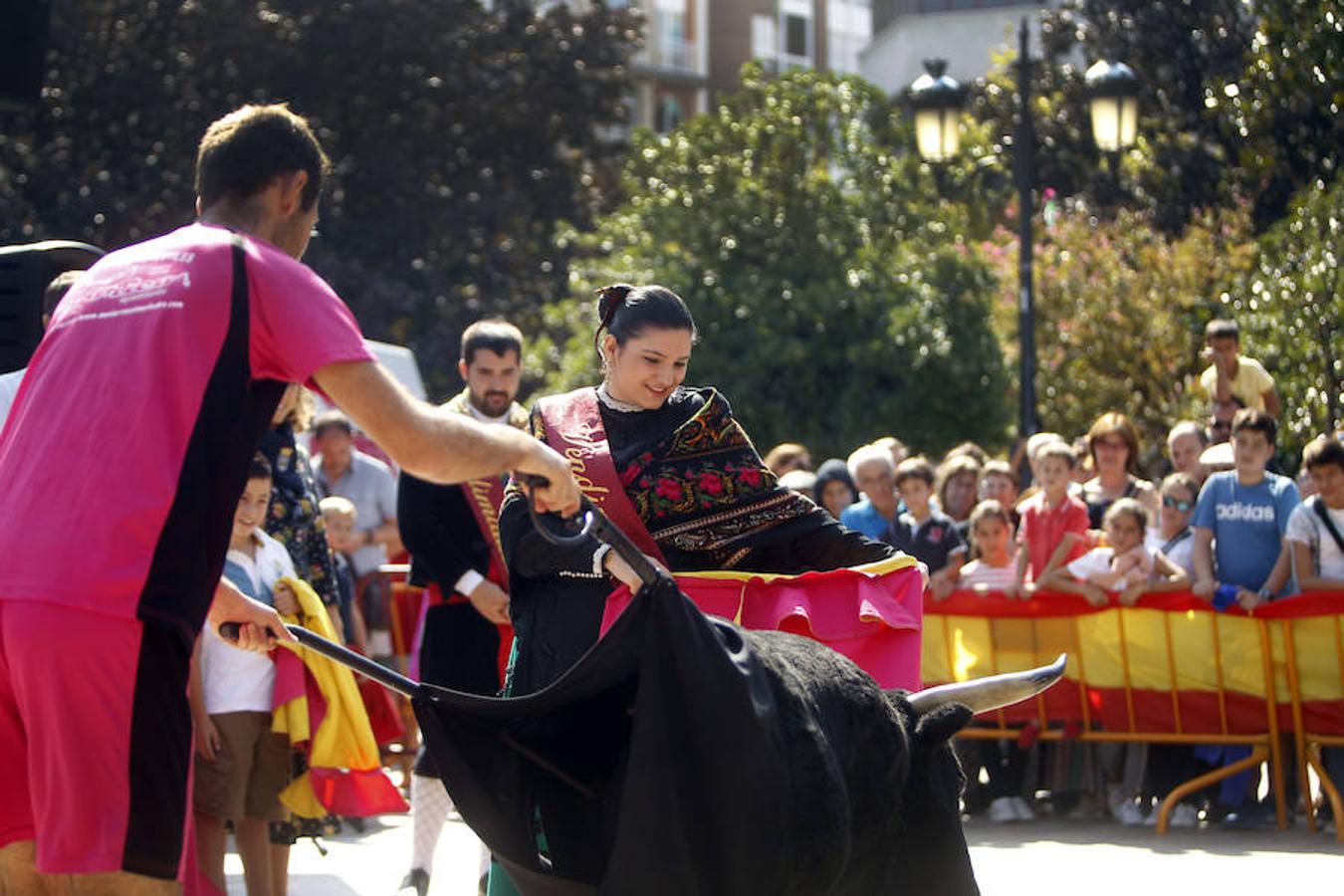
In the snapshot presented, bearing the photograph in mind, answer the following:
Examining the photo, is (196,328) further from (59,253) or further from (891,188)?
(891,188)

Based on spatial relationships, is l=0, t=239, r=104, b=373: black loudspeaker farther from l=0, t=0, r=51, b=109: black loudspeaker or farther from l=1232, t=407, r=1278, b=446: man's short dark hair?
l=1232, t=407, r=1278, b=446: man's short dark hair

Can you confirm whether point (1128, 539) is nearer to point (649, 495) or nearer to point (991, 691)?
point (649, 495)

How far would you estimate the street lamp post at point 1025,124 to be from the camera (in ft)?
54.8

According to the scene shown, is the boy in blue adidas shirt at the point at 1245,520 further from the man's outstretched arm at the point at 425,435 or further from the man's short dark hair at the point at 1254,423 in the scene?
the man's outstretched arm at the point at 425,435

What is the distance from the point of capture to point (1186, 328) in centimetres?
2362

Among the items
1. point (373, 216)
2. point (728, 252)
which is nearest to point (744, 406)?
point (728, 252)

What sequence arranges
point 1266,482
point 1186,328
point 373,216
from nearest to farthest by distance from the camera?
1. point 1266,482
2. point 1186,328
3. point 373,216

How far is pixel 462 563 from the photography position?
7.82m

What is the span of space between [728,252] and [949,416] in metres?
3.62

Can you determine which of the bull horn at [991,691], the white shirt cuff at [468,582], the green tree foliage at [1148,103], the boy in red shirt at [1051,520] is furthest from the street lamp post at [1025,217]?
the bull horn at [991,691]

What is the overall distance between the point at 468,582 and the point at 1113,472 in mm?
5078

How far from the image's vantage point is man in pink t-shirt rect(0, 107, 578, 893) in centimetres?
384

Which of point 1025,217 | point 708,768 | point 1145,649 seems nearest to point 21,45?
point 708,768

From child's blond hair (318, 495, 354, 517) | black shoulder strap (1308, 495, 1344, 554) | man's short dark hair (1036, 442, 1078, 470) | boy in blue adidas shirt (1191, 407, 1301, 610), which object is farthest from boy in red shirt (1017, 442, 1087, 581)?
child's blond hair (318, 495, 354, 517)
